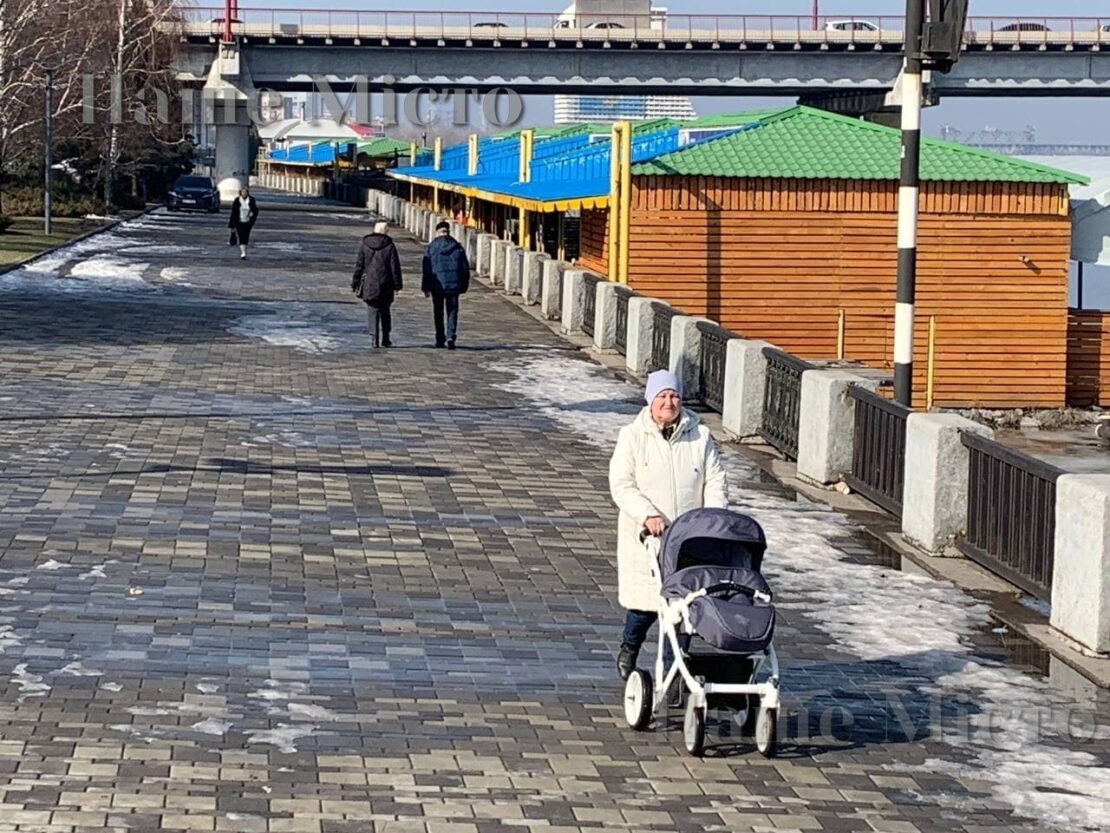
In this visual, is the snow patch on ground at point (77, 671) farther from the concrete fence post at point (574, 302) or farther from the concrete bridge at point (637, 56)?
the concrete bridge at point (637, 56)

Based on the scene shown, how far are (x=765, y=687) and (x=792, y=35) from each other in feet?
252

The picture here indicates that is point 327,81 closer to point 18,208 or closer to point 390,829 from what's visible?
point 18,208

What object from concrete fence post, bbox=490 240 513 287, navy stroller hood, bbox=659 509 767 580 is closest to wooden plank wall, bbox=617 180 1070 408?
concrete fence post, bbox=490 240 513 287

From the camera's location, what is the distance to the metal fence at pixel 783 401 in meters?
16.9

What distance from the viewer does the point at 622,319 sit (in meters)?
25.1

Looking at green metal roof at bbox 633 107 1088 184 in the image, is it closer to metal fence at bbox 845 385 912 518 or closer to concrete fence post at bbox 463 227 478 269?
concrete fence post at bbox 463 227 478 269

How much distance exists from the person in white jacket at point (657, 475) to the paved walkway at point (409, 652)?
632 millimetres

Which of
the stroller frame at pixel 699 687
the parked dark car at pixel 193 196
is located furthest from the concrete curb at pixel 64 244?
the stroller frame at pixel 699 687

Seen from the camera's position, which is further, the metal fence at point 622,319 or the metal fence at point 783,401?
the metal fence at point 622,319

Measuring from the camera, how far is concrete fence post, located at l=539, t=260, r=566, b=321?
3081 cm

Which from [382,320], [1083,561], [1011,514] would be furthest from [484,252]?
[1083,561]

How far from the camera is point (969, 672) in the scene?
984 cm

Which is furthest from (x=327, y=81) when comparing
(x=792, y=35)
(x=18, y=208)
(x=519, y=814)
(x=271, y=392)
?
(x=519, y=814)

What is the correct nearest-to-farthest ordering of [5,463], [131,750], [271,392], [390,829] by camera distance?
[390,829]
[131,750]
[5,463]
[271,392]
